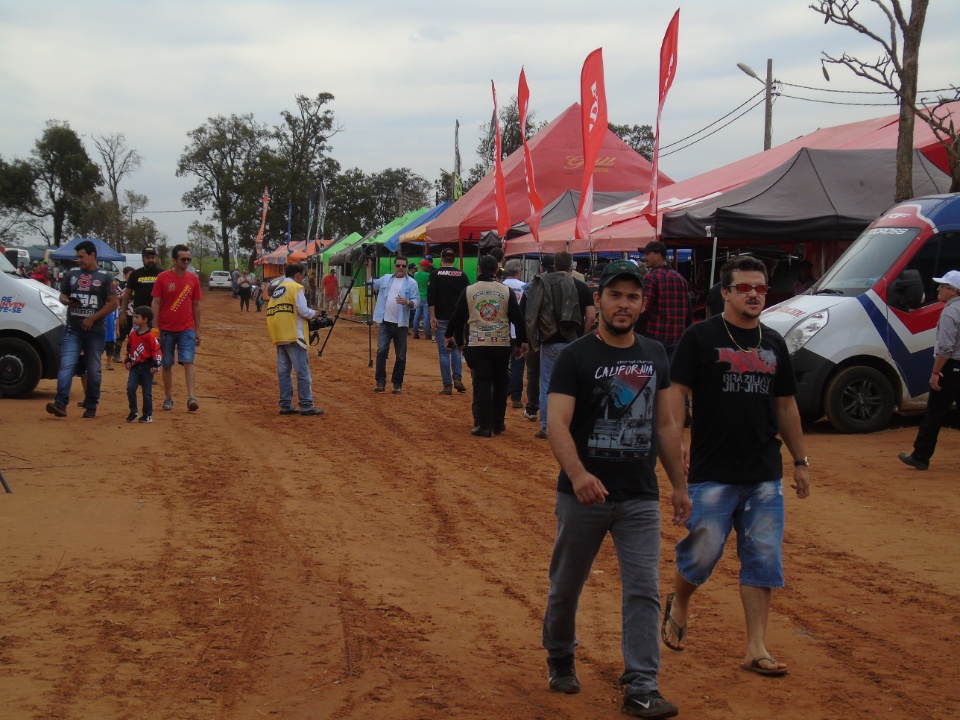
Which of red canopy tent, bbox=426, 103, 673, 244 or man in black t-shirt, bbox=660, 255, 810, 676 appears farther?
red canopy tent, bbox=426, 103, 673, 244

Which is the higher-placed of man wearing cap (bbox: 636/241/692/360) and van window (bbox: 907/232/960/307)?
van window (bbox: 907/232/960/307)

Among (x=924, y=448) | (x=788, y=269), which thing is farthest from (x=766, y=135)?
(x=924, y=448)

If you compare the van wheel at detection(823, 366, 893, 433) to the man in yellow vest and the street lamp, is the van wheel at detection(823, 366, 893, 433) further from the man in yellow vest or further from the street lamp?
the street lamp

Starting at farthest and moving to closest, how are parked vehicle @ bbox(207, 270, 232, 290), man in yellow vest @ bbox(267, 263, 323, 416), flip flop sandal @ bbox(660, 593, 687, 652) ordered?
1. parked vehicle @ bbox(207, 270, 232, 290)
2. man in yellow vest @ bbox(267, 263, 323, 416)
3. flip flop sandal @ bbox(660, 593, 687, 652)

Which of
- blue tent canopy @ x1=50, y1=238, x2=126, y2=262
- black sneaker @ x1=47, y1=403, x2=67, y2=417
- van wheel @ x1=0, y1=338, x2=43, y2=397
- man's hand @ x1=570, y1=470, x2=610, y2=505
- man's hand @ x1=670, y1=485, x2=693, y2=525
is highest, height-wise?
blue tent canopy @ x1=50, y1=238, x2=126, y2=262

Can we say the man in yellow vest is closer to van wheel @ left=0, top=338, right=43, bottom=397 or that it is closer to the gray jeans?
van wheel @ left=0, top=338, right=43, bottom=397

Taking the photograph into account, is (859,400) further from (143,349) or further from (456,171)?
(456,171)

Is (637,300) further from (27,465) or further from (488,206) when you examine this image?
(488,206)

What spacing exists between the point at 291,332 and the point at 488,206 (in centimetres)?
1566

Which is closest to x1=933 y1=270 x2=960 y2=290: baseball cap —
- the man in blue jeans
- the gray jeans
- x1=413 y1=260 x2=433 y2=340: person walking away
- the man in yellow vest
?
the gray jeans

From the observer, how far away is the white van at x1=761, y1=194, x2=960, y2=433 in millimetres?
11422

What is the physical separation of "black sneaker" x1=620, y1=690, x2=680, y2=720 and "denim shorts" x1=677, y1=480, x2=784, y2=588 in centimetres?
70

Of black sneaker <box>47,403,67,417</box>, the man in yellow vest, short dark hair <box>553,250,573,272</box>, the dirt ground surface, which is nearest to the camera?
the dirt ground surface

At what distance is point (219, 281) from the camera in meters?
80.6
